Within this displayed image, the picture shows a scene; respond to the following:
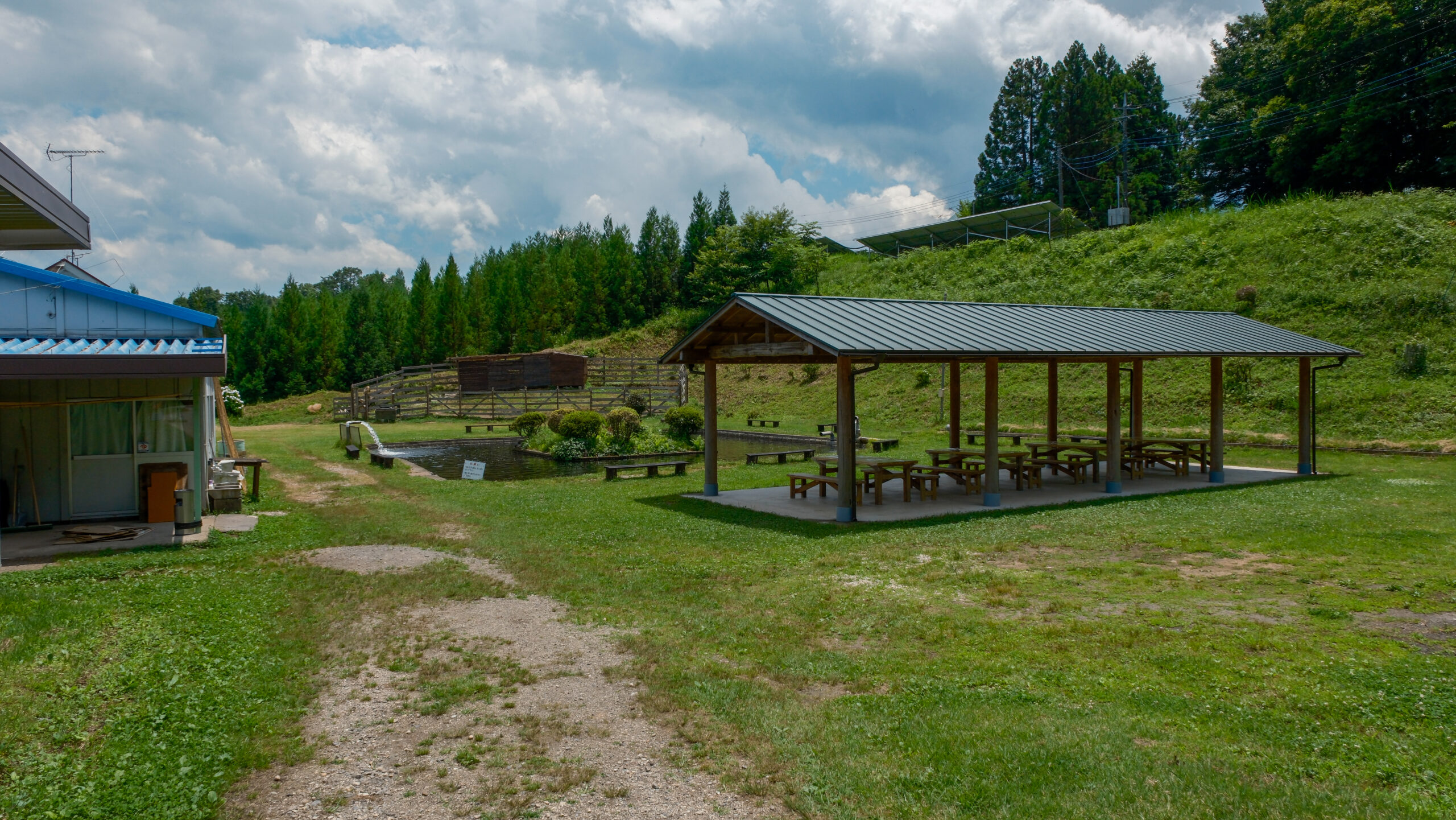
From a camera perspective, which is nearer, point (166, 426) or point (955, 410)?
point (166, 426)

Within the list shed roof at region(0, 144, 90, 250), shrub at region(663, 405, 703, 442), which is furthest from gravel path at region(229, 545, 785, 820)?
shrub at region(663, 405, 703, 442)

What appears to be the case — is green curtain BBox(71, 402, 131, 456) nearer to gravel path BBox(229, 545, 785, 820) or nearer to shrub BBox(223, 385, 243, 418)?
gravel path BBox(229, 545, 785, 820)

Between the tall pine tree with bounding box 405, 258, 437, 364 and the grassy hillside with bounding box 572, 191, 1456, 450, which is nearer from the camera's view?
the grassy hillside with bounding box 572, 191, 1456, 450

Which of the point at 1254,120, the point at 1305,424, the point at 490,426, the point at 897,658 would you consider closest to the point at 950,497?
the point at 1305,424

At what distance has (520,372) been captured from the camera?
39.0 m

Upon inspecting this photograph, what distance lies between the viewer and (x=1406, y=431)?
19.8m

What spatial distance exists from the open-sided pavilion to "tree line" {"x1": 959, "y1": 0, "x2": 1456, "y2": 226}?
23.0 meters

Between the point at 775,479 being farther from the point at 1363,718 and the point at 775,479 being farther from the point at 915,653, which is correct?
the point at 1363,718

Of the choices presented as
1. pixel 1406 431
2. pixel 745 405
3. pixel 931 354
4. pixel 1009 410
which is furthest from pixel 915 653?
pixel 745 405

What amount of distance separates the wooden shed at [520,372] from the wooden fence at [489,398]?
1.78ft

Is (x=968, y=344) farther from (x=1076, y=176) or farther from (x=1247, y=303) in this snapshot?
(x=1076, y=176)

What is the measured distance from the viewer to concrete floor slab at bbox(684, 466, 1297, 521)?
12.3 m

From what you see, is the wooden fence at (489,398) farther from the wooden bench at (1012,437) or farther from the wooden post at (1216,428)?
the wooden post at (1216,428)

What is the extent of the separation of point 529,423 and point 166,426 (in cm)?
1304
